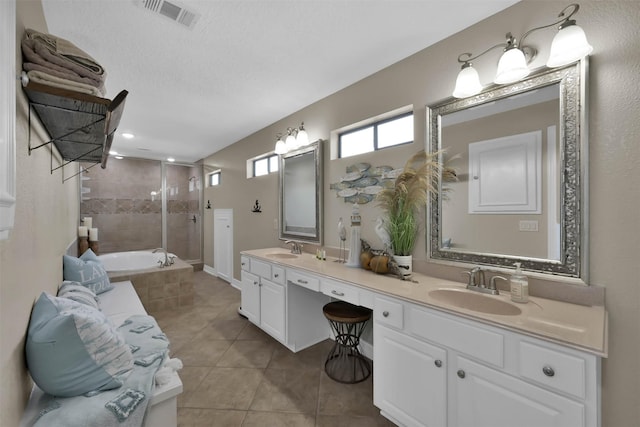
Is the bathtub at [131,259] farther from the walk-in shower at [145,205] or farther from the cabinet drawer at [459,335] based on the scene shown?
the cabinet drawer at [459,335]

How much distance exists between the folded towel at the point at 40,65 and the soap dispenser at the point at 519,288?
2297 mm

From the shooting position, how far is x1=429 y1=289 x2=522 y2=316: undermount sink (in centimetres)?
136

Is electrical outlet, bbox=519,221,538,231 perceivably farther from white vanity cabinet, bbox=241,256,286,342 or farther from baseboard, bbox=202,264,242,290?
baseboard, bbox=202,264,242,290

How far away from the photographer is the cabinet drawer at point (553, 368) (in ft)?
3.02

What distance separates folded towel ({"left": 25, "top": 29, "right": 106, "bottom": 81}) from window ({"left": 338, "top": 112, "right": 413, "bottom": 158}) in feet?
6.21

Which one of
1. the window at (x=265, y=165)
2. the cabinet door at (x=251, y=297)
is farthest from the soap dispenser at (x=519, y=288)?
the window at (x=265, y=165)

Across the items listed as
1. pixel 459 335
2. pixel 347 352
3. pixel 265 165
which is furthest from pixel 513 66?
pixel 265 165

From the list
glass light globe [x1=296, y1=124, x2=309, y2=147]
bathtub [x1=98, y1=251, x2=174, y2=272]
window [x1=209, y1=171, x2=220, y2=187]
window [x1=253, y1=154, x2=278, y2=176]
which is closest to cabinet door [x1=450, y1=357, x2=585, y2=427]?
glass light globe [x1=296, y1=124, x2=309, y2=147]

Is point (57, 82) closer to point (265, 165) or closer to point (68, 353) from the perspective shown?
point (68, 353)

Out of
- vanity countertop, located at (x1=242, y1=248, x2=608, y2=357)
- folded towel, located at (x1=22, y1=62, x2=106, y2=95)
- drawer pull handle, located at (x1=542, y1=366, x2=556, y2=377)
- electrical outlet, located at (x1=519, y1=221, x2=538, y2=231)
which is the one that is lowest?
drawer pull handle, located at (x1=542, y1=366, x2=556, y2=377)

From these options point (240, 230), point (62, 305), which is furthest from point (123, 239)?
point (62, 305)

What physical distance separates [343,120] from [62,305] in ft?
7.86

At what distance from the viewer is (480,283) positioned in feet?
4.99

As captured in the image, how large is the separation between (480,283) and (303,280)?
1.25 m
